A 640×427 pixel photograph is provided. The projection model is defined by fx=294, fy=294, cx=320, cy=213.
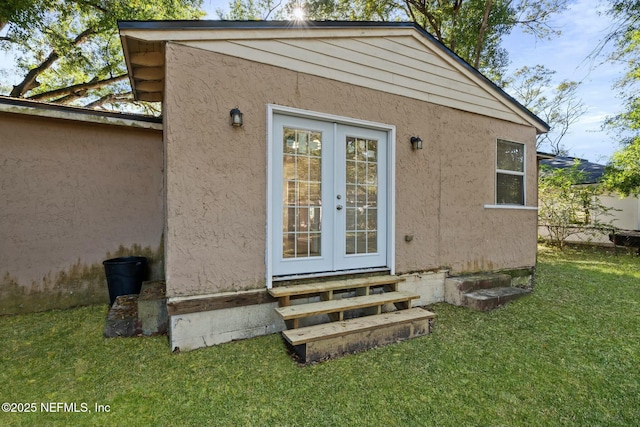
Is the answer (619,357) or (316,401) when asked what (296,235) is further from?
(619,357)

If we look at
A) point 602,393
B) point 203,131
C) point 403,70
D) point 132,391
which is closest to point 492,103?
point 403,70

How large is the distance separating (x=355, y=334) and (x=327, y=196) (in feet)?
5.44

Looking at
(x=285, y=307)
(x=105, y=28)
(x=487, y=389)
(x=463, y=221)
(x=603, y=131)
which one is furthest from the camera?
(x=603, y=131)

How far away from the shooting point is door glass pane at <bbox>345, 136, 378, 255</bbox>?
12.9ft

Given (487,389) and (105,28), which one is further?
(105,28)

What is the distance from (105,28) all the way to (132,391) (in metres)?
11.6

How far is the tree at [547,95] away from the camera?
18.4 meters

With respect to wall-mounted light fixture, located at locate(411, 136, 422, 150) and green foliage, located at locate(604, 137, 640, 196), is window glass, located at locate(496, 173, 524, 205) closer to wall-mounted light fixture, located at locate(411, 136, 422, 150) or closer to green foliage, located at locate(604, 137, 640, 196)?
wall-mounted light fixture, located at locate(411, 136, 422, 150)

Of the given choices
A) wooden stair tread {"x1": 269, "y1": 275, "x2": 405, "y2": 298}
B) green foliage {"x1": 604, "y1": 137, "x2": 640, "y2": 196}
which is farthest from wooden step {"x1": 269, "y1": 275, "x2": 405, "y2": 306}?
green foliage {"x1": 604, "y1": 137, "x2": 640, "y2": 196}

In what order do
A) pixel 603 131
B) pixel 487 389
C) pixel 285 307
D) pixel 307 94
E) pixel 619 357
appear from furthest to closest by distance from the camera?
Answer: pixel 603 131 < pixel 307 94 < pixel 285 307 < pixel 619 357 < pixel 487 389

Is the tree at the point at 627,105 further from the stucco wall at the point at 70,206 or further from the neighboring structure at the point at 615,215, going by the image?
the stucco wall at the point at 70,206

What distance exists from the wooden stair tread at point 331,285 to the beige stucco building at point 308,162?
137mm

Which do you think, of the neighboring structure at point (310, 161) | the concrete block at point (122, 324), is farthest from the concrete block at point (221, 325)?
the concrete block at point (122, 324)

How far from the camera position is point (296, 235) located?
3.59m
